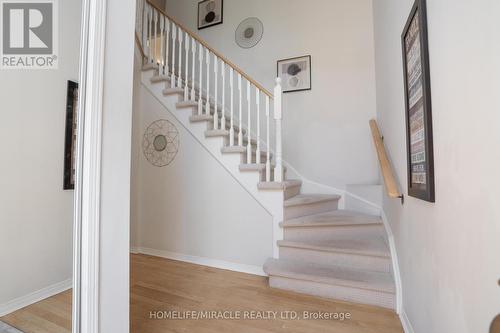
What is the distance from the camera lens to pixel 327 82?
3.20 meters

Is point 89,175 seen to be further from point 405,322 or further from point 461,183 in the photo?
point 405,322

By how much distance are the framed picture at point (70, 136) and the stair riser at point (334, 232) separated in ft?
5.98

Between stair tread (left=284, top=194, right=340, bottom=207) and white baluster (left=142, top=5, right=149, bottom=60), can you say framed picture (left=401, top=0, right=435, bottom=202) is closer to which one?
stair tread (left=284, top=194, right=340, bottom=207)

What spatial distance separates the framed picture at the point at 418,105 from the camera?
3.66ft

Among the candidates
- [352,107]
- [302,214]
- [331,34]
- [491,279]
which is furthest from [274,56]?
[491,279]

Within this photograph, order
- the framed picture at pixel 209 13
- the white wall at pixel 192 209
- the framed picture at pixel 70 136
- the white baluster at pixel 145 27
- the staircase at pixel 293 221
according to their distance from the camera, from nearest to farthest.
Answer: the framed picture at pixel 70 136, the staircase at pixel 293 221, the white wall at pixel 192 209, the white baluster at pixel 145 27, the framed picture at pixel 209 13

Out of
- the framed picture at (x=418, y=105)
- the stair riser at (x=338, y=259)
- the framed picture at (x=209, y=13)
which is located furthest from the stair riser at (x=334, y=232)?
the framed picture at (x=209, y=13)

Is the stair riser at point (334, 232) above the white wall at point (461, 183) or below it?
below

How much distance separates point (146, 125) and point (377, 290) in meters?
3.07

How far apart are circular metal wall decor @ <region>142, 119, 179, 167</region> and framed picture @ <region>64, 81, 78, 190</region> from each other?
1.70m

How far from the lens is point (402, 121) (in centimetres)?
165

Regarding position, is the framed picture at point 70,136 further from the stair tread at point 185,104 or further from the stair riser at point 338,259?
the stair riser at point 338,259

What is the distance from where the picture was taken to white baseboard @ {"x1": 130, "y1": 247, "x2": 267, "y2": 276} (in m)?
2.48

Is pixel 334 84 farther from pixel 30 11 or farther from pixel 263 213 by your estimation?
pixel 30 11
